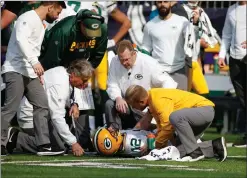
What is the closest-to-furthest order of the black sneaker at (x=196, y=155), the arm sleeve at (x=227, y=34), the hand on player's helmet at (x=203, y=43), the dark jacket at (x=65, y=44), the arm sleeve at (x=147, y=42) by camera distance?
1. the black sneaker at (x=196, y=155)
2. the dark jacket at (x=65, y=44)
3. the arm sleeve at (x=147, y=42)
4. the arm sleeve at (x=227, y=34)
5. the hand on player's helmet at (x=203, y=43)

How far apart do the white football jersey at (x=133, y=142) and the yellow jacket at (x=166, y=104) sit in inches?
10.3

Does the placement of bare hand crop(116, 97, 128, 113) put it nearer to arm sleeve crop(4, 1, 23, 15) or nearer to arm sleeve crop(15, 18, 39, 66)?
arm sleeve crop(15, 18, 39, 66)

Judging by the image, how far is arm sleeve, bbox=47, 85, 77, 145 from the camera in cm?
1227

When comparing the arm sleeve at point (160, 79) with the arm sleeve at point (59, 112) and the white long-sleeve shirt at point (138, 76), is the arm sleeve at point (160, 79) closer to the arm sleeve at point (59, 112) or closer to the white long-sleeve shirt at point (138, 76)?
the white long-sleeve shirt at point (138, 76)

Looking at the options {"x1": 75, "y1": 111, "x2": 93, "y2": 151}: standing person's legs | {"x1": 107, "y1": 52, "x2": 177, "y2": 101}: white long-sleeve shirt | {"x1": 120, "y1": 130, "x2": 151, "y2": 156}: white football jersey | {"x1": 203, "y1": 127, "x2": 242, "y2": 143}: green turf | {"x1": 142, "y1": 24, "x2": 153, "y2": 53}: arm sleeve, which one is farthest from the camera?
{"x1": 203, "y1": 127, "x2": 242, "y2": 143}: green turf

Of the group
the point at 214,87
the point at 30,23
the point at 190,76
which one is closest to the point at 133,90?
the point at 30,23

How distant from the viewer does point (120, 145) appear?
490 inches

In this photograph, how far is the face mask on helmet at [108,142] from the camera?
40.8 feet

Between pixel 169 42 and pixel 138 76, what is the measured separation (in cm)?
186

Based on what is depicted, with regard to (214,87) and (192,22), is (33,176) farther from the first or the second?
(214,87)

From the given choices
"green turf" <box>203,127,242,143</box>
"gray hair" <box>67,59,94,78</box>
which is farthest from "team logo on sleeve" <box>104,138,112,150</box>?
"green turf" <box>203,127,242,143</box>

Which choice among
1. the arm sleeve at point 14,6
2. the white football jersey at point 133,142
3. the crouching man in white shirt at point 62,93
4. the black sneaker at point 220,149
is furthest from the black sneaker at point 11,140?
the arm sleeve at point 14,6

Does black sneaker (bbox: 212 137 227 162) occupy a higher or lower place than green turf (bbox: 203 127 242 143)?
higher

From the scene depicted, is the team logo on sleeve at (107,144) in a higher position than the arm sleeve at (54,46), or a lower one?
lower
